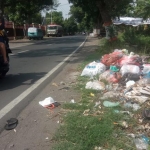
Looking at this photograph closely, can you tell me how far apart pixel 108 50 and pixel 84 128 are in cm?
993

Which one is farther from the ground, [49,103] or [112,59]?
[112,59]

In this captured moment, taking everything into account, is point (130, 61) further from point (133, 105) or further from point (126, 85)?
point (133, 105)

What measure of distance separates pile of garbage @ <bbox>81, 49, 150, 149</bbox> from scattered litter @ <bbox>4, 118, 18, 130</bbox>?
5.34ft

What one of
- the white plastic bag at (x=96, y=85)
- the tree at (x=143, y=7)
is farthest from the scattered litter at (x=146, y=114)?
the tree at (x=143, y=7)

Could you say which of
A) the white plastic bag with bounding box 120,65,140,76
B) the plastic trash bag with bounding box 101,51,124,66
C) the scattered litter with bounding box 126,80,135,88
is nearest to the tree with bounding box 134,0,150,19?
the plastic trash bag with bounding box 101,51,124,66

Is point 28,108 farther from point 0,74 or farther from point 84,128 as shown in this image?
point 0,74

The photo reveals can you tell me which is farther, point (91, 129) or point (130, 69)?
point (130, 69)

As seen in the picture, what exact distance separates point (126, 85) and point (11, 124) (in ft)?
9.97

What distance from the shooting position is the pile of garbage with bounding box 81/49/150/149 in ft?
13.4

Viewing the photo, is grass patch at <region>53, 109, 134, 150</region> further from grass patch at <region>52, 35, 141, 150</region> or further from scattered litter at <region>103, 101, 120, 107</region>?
scattered litter at <region>103, 101, 120, 107</region>

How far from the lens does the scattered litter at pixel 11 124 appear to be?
13.6ft

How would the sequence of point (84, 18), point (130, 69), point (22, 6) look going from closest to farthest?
point (130, 69)
point (22, 6)
point (84, 18)

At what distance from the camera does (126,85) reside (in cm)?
623

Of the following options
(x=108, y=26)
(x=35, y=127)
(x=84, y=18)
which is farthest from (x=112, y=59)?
(x=84, y=18)
